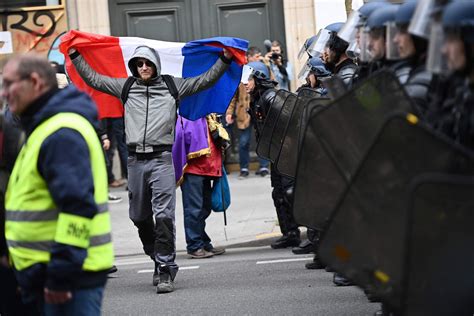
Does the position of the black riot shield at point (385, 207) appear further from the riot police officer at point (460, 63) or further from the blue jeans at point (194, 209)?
the blue jeans at point (194, 209)

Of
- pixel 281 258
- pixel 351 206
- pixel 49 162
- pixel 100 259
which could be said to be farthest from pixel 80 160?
pixel 281 258

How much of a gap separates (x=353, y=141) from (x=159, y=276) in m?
4.38

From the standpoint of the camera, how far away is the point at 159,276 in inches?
351

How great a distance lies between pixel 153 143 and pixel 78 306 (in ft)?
14.1

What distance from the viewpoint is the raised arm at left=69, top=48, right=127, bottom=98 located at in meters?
8.98

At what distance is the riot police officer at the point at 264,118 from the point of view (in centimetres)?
1049

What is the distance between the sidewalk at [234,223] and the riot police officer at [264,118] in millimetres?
597

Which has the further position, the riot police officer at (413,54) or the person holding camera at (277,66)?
the person holding camera at (277,66)

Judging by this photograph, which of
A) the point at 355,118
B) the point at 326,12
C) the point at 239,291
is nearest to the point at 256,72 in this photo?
the point at 239,291

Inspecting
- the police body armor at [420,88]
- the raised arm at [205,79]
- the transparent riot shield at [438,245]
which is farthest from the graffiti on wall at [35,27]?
the transparent riot shield at [438,245]

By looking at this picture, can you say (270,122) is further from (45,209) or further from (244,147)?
(244,147)

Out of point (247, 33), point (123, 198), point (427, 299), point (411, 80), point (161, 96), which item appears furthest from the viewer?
point (247, 33)

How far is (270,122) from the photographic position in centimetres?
987

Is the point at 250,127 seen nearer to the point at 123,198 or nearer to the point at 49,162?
the point at 123,198
